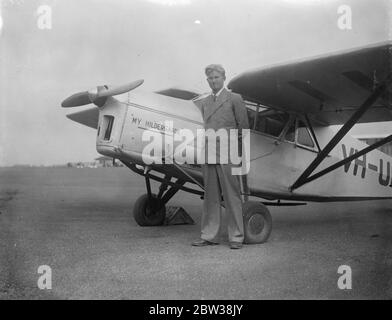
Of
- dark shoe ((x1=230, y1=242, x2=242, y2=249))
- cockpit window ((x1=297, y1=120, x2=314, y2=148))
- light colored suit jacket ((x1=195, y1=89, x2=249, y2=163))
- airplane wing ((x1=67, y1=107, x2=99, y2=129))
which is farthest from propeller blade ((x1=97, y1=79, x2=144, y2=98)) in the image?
cockpit window ((x1=297, y1=120, x2=314, y2=148))

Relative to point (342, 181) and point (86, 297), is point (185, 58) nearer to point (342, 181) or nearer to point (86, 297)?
point (86, 297)

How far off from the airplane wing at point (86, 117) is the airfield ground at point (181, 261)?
1835mm

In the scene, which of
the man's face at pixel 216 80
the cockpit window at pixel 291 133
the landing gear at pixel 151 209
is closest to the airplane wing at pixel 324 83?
the cockpit window at pixel 291 133

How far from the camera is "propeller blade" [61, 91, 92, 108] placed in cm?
594

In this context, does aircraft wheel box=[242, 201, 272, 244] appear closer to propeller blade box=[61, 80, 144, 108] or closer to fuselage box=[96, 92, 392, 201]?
fuselage box=[96, 92, 392, 201]

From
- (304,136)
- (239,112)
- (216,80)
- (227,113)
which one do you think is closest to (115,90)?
(216,80)

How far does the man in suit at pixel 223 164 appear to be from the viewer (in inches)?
201

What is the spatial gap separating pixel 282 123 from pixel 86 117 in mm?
3615

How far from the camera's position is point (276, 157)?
6637 mm

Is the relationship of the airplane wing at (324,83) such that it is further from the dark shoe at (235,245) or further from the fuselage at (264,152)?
the dark shoe at (235,245)

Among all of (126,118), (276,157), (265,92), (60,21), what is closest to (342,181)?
(276,157)

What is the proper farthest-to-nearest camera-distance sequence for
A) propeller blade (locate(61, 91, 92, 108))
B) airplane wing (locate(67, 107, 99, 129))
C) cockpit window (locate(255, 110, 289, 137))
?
airplane wing (locate(67, 107, 99, 129)), cockpit window (locate(255, 110, 289, 137)), propeller blade (locate(61, 91, 92, 108))

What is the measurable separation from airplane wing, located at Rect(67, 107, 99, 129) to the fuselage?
8.10 feet

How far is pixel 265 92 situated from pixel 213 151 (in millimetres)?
1538
